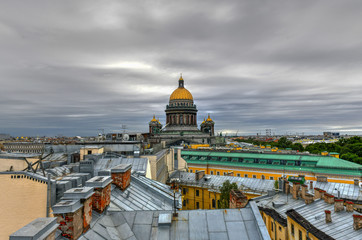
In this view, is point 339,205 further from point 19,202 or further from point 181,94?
point 181,94

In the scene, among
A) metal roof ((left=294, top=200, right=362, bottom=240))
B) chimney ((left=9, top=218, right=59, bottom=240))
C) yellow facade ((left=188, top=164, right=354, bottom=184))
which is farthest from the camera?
yellow facade ((left=188, top=164, right=354, bottom=184))

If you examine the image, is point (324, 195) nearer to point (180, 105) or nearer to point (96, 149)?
point (96, 149)

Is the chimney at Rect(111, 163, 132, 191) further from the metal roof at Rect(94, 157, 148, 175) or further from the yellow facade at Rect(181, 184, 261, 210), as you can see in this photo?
the yellow facade at Rect(181, 184, 261, 210)

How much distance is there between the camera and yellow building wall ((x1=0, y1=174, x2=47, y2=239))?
35.4ft

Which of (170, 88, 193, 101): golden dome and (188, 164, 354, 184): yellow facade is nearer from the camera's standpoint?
(188, 164, 354, 184): yellow facade

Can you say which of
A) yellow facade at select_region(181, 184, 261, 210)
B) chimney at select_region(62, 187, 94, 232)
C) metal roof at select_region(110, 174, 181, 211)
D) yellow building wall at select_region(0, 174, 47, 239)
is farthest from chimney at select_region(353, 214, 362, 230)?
yellow facade at select_region(181, 184, 261, 210)

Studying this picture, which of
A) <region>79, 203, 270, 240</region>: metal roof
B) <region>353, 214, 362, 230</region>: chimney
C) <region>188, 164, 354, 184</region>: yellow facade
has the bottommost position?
<region>188, 164, 354, 184</region>: yellow facade

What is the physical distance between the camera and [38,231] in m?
6.29

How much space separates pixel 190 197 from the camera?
40844 mm

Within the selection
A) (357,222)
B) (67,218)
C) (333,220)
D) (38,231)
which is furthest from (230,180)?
(38,231)

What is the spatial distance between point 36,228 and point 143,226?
4.13 meters

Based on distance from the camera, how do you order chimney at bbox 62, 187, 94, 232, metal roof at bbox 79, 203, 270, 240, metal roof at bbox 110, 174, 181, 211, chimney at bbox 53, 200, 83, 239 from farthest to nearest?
metal roof at bbox 110, 174, 181, 211 < metal roof at bbox 79, 203, 270, 240 < chimney at bbox 62, 187, 94, 232 < chimney at bbox 53, 200, 83, 239

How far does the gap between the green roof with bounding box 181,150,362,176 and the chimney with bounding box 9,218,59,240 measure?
47.8 metres

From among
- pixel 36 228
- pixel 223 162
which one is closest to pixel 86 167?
pixel 36 228
